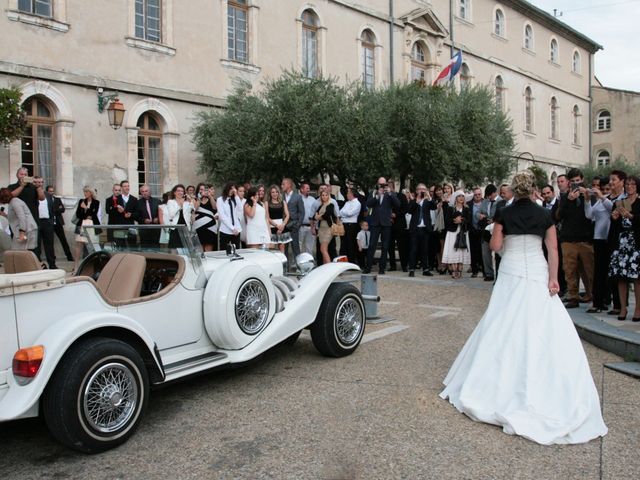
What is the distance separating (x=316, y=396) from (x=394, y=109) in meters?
14.4

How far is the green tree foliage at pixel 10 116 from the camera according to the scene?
1180 centimetres

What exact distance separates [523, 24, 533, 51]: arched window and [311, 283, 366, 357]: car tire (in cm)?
3351

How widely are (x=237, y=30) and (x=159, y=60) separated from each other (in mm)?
3460

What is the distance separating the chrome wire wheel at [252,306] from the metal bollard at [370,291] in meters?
2.24

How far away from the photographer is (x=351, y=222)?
12953 mm

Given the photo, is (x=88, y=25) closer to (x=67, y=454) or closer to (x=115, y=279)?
(x=115, y=279)

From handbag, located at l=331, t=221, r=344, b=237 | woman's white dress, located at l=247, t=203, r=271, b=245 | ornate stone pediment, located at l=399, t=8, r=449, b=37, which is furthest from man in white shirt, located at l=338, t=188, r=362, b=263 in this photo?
ornate stone pediment, located at l=399, t=8, r=449, b=37

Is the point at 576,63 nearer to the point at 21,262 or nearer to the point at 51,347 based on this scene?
the point at 21,262

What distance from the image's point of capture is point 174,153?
17266mm

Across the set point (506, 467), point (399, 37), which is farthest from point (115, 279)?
point (399, 37)

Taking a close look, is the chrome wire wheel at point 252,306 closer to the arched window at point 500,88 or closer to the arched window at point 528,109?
the arched window at point 500,88

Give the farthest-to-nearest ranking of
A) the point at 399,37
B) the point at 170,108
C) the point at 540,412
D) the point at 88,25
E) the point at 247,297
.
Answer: the point at 399,37, the point at 170,108, the point at 88,25, the point at 247,297, the point at 540,412

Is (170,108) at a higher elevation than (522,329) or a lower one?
higher

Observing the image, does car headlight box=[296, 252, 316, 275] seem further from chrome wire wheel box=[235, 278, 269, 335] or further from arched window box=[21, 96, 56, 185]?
arched window box=[21, 96, 56, 185]
